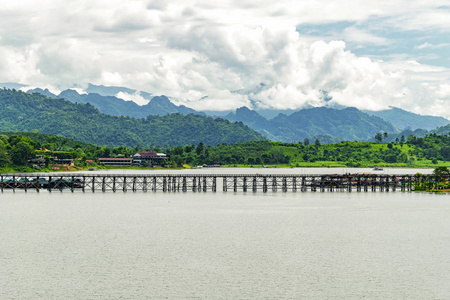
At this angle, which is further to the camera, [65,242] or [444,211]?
[444,211]

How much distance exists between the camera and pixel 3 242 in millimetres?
70375

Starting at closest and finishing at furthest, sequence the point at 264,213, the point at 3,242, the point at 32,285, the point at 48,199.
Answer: the point at 32,285
the point at 3,242
the point at 264,213
the point at 48,199

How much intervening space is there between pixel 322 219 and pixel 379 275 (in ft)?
132

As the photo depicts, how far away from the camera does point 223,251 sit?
214 feet

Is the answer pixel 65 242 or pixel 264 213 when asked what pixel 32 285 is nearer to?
pixel 65 242

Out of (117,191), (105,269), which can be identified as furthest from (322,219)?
(117,191)

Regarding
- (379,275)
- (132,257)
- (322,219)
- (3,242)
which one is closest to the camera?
(379,275)

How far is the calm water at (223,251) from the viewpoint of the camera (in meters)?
49.3

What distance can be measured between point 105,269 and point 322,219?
1898 inches

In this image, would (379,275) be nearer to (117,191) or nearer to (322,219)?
(322,219)

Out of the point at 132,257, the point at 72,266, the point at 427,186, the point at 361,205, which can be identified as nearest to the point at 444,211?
the point at 361,205

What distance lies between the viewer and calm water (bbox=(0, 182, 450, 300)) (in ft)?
162

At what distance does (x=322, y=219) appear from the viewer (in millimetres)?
94438

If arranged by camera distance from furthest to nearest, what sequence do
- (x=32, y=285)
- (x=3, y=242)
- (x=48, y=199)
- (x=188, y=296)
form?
(x=48, y=199), (x=3, y=242), (x=32, y=285), (x=188, y=296)
